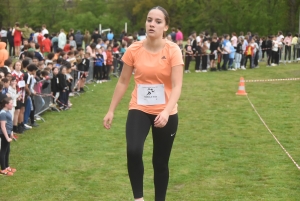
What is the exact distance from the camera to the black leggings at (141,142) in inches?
210

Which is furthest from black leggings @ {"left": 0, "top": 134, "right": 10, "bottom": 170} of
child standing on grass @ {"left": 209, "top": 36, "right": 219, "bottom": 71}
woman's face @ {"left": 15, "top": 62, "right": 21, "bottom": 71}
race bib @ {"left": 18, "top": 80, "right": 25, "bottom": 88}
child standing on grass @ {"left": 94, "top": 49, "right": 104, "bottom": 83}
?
child standing on grass @ {"left": 209, "top": 36, "right": 219, "bottom": 71}

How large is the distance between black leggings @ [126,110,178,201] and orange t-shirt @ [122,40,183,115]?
91mm

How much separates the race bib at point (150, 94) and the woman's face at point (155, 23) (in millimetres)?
462

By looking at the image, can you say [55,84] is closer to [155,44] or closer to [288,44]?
[155,44]

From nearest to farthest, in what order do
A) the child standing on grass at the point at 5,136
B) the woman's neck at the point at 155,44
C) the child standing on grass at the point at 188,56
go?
1. the woman's neck at the point at 155,44
2. the child standing on grass at the point at 5,136
3. the child standing on grass at the point at 188,56

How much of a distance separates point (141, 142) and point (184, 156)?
204 inches

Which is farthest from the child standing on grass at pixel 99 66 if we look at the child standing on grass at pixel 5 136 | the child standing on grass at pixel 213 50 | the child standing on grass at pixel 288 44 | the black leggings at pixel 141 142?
the black leggings at pixel 141 142

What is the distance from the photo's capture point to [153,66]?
17.6 feet

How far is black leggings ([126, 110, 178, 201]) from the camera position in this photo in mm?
5344

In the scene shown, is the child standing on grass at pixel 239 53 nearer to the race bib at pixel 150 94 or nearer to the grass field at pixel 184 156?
the grass field at pixel 184 156

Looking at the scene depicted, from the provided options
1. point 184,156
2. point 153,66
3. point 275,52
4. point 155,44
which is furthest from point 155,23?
point 275,52

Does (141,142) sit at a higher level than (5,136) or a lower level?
higher

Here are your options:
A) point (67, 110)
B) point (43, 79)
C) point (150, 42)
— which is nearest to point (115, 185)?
point (150, 42)

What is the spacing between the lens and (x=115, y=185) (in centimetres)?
842
